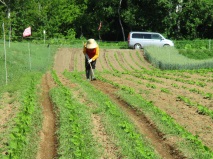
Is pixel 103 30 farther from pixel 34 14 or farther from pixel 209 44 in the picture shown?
pixel 209 44

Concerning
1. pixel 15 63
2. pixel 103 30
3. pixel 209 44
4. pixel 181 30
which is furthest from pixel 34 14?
pixel 15 63

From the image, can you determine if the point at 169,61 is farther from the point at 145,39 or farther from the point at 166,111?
the point at 166,111

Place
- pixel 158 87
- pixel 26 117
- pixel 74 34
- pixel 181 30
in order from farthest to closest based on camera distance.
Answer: pixel 74 34
pixel 181 30
pixel 158 87
pixel 26 117

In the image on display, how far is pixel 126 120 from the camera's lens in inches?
417

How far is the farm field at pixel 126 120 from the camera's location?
28.3 ft

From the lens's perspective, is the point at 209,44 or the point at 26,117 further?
the point at 209,44

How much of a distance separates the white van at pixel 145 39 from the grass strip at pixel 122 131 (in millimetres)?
28974

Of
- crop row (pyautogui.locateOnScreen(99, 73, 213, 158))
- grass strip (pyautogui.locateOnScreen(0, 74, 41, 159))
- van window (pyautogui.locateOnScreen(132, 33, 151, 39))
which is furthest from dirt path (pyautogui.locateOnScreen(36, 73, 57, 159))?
van window (pyautogui.locateOnScreen(132, 33, 151, 39))

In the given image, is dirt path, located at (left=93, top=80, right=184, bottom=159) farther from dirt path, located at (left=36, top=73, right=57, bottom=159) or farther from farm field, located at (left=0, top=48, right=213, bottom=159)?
dirt path, located at (left=36, top=73, right=57, bottom=159)

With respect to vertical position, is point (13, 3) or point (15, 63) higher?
point (13, 3)

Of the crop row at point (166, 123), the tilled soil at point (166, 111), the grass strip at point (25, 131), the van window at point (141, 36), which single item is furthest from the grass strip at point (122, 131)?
the van window at point (141, 36)

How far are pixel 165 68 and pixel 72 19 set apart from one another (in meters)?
29.3

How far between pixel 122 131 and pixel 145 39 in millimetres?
32561

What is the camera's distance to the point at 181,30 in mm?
50906
